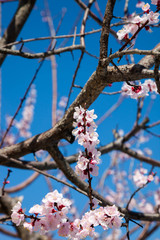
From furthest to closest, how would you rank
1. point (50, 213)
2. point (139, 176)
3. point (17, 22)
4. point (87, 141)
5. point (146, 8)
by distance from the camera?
1. point (139, 176)
2. point (17, 22)
3. point (146, 8)
4. point (87, 141)
5. point (50, 213)

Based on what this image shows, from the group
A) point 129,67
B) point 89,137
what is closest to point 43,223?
point 89,137

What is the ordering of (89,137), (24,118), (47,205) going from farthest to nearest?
(24,118)
(89,137)
(47,205)

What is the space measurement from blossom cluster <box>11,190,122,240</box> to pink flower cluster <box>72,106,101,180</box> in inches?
8.3

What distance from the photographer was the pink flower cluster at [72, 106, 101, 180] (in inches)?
49.1

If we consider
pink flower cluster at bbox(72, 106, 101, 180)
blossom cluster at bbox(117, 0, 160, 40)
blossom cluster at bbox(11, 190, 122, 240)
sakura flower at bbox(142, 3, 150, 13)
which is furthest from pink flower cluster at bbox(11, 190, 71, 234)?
sakura flower at bbox(142, 3, 150, 13)

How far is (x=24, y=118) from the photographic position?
670cm

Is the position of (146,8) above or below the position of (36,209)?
above

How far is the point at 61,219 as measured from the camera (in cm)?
114

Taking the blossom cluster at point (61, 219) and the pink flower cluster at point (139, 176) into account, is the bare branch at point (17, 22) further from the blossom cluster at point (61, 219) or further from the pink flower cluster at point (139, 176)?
the pink flower cluster at point (139, 176)

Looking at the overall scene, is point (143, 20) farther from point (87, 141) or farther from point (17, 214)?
point (17, 214)

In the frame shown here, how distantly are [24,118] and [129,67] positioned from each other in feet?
18.8

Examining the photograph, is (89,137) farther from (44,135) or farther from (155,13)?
(155,13)

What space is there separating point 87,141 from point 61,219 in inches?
16.8

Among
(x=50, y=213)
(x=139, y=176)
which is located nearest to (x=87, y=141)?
(x=50, y=213)
